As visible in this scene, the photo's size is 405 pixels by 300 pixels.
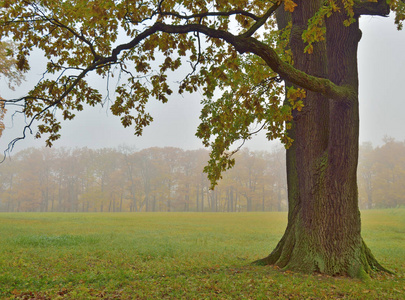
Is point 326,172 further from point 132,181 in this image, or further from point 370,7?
point 132,181

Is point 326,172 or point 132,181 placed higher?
point 132,181

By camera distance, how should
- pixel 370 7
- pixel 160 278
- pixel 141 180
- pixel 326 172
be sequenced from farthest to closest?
pixel 141 180
pixel 370 7
pixel 326 172
pixel 160 278

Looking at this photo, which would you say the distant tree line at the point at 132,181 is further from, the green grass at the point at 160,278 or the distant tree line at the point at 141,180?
the green grass at the point at 160,278

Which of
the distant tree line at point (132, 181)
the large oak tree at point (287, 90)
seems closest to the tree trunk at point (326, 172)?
the large oak tree at point (287, 90)

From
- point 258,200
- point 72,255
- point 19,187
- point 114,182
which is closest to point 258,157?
point 258,200

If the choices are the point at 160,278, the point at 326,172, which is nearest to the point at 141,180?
the point at 160,278

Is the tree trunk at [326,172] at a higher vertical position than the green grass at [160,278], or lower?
higher

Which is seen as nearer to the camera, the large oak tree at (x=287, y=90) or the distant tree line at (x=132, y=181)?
the large oak tree at (x=287, y=90)

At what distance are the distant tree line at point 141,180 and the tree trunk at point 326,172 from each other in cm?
6184

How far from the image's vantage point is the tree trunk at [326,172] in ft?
28.7

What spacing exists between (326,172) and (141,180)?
69.7m

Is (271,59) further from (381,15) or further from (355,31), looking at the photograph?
(381,15)

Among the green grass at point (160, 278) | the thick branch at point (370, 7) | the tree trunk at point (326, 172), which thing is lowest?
the green grass at point (160, 278)

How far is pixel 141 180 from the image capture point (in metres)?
75.9
